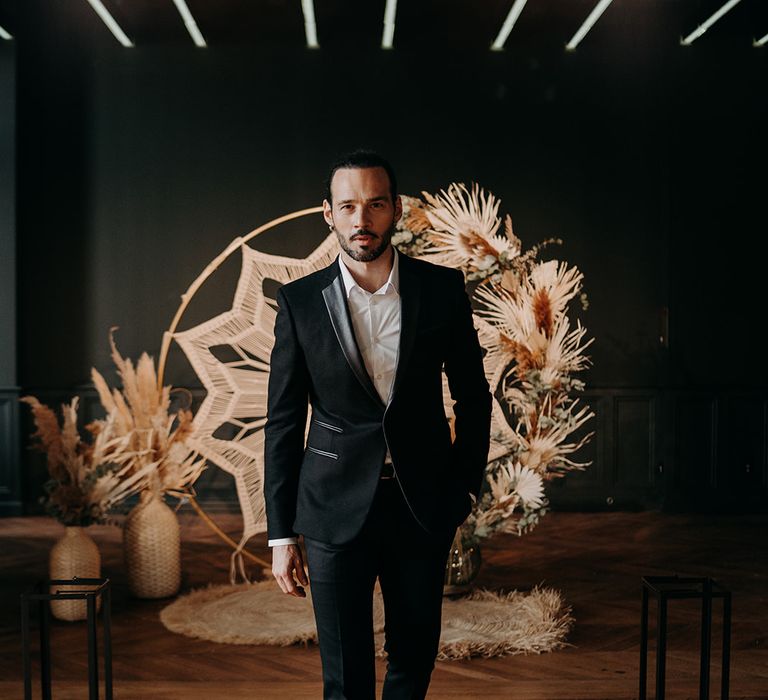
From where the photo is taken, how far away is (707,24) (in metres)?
5.14

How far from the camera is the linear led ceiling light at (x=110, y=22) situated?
188 inches

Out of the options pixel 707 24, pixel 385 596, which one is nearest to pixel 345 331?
pixel 385 596

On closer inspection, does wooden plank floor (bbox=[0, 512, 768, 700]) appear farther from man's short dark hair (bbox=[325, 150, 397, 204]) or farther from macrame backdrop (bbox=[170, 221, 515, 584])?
man's short dark hair (bbox=[325, 150, 397, 204])

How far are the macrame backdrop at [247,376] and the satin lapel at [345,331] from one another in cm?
169

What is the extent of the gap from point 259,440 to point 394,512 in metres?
1.78

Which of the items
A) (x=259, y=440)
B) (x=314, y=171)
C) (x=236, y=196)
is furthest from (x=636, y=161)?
(x=259, y=440)

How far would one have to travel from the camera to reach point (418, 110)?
17.8ft

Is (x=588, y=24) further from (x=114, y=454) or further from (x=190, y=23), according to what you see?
(x=114, y=454)

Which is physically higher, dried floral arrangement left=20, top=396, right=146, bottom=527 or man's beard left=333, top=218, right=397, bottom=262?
man's beard left=333, top=218, right=397, bottom=262

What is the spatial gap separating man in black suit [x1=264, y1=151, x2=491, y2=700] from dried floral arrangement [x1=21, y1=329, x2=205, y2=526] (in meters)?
1.82

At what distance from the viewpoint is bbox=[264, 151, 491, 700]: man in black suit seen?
1.62m

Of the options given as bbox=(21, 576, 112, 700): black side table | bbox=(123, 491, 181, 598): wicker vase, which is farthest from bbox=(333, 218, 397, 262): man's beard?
bbox=(123, 491, 181, 598): wicker vase

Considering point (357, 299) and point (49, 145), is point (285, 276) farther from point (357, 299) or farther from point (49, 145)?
point (49, 145)

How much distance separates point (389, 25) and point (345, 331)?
13.0 feet
